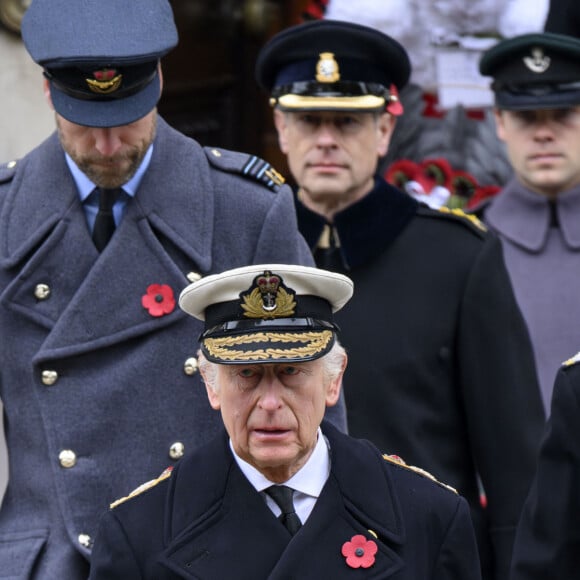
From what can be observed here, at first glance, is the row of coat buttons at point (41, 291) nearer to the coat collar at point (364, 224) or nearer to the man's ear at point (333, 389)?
the man's ear at point (333, 389)

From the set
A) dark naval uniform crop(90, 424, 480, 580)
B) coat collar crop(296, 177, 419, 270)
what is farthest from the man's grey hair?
coat collar crop(296, 177, 419, 270)

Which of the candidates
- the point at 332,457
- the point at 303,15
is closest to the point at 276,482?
the point at 332,457

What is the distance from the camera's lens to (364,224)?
23.4 ft

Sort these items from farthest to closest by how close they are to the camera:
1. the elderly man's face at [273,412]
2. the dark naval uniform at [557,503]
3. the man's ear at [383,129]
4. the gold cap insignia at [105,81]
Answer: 1. the man's ear at [383,129]
2. the gold cap insignia at [105,81]
3. the dark naval uniform at [557,503]
4. the elderly man's face at [273,412]

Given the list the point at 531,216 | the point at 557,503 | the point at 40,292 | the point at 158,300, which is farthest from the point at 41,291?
the point at 531,216

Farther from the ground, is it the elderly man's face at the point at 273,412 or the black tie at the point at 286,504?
the elderly man's face at the point at 273,412

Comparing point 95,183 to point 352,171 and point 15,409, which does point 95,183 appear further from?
point 352,171

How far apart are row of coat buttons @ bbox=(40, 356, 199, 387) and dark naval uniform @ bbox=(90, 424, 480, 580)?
24.1 inches

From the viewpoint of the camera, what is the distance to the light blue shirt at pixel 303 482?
5.35 m

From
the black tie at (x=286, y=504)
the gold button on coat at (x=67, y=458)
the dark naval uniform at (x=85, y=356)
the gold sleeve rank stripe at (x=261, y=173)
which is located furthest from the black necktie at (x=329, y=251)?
the black tie at (x=286, y=504)

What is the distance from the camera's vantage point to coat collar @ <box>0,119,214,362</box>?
6.03m

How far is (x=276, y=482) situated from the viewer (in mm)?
5348

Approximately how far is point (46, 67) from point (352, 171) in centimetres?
A: 139

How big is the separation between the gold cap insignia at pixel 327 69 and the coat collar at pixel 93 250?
1097 mm
